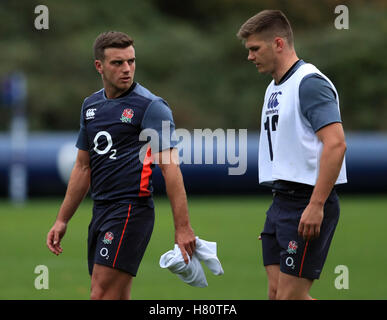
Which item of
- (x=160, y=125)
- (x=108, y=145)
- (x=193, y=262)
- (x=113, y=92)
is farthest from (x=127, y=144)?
(x=193, y=262)

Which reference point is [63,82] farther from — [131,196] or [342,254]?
[131,196]

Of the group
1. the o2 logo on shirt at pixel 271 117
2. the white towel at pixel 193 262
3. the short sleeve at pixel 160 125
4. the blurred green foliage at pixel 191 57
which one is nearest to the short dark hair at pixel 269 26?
the o2 logo on shirt at pixel 271 117

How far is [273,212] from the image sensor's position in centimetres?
525

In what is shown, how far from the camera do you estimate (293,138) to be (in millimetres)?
5074

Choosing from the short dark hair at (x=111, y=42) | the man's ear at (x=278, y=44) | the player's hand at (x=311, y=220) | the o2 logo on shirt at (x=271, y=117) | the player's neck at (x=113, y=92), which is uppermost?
the short dark hair at (x=111, y=42)

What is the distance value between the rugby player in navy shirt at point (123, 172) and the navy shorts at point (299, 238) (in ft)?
1.95

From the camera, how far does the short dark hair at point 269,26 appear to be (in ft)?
17.1

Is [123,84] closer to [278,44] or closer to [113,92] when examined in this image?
[113,92]

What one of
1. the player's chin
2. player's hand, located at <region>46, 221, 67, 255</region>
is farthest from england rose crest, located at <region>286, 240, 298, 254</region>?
player's hand, located at <region>46, 221, 67, 255</region>

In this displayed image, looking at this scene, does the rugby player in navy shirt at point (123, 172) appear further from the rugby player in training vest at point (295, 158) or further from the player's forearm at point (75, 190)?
the rugby player in training vest at point (295, 158)

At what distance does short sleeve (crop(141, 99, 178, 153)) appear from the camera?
5352mm

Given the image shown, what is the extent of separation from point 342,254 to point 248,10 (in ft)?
75.3

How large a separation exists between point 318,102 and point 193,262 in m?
1.35
